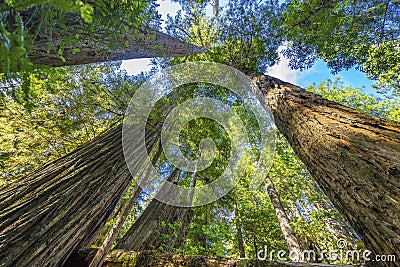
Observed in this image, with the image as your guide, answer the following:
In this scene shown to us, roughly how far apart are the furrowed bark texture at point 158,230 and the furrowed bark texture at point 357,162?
79.5 inches

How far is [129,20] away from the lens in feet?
5.51

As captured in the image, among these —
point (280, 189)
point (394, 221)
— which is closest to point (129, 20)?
point (394, 221)

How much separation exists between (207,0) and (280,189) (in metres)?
7.34

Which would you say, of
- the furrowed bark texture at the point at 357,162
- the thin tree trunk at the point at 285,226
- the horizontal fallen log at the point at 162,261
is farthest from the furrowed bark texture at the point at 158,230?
the thin tree trunk at the point at 285,226

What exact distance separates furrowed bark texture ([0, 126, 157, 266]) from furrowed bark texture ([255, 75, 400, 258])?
228 centimetres

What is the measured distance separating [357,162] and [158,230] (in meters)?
3.65

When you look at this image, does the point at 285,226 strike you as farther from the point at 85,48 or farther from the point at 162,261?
the point at 85,48

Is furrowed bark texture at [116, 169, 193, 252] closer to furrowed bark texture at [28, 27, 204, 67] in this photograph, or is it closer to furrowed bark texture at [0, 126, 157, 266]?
furrowed bark texture at [0, 126, 157, 266]

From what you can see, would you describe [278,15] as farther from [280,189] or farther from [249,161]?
[280,189]

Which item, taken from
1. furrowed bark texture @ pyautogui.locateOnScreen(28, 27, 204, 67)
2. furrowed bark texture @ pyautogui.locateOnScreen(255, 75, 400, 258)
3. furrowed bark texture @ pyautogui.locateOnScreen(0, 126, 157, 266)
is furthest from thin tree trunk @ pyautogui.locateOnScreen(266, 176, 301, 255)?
furrowed bark texture @ pyautogui.locateOnScreen(28, 27, 204, 67)

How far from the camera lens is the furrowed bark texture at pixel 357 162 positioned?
116 cm

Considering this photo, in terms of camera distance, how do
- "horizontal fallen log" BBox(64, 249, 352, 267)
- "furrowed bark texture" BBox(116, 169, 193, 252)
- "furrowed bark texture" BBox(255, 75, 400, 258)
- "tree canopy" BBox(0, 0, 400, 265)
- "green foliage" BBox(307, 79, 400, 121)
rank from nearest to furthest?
"furrowed bark texture" BBox(255, 75, 400, 258) → "tree canopy" BBox(0, 0, 400, 265) → "horizontal fallen log" BBox(64, 249, 352, 267) → "furrowed bark texture" BBox(116, 169, 193, 252) → "green foliage" BBox(307, 79, 400, 121)

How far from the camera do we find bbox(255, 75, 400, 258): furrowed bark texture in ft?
3.80

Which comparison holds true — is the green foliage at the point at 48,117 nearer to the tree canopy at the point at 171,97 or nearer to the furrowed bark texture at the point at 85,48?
the tree canopy at the point at 171,97
